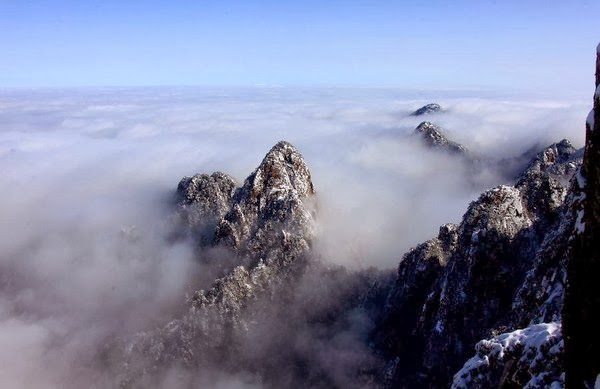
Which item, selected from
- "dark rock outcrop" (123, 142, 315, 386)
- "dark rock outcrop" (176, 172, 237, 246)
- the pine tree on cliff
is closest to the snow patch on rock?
the pine tree on cliff

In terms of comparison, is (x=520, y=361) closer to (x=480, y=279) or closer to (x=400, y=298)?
(x=480, y=279)

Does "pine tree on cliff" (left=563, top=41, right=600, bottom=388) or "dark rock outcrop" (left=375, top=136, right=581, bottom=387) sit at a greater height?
"pine tree on cliff" (left=563, top=41, right=600, bottom=388)

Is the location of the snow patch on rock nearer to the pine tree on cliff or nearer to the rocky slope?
the rocky slope

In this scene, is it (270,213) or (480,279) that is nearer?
(480,279)

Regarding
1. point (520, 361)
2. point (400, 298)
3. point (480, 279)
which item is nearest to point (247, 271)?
point (400, 298)

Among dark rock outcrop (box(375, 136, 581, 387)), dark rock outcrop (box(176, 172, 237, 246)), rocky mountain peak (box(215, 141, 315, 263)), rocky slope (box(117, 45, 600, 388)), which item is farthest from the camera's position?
dark rock outcrop (box(176, 172, 237, 246))

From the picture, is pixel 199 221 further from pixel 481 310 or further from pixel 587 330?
pixel 587 330

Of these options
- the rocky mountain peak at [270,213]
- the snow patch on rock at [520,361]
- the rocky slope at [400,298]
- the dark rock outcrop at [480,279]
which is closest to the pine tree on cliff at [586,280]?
the rocky slope at [400,298]

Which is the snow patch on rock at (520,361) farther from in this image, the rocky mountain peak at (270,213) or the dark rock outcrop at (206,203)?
the dark rock outcrop at (206,203)

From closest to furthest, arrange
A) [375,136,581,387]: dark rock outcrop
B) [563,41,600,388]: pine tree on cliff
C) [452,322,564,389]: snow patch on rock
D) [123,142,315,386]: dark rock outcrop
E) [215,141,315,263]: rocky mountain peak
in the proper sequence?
1. [563,41,600,388]: pine tree on cliff
2. [452,322,564,389]: snow patch on rock
3. [375,136,581,387]: dark rock outcrop
4. [123,142,315,386]: dark rock outcrop
5. [215,141,315,263]: rocky mountain peak
